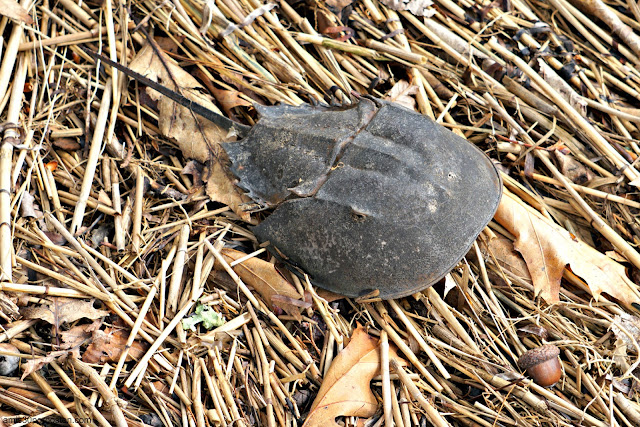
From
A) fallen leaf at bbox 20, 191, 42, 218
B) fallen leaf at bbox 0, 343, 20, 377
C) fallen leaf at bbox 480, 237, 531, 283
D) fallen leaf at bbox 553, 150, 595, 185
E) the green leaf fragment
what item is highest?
fallen leaf at bbox 553, 150, 595, 185

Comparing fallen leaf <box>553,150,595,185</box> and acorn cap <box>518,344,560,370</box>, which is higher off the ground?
fallen leaf <box>553,150,595,185</box>

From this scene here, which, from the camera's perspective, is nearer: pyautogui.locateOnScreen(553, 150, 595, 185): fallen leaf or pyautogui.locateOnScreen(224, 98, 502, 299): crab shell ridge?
pyautogui.locateOnScreen(224, 98, 502, 299): crab shell ridge

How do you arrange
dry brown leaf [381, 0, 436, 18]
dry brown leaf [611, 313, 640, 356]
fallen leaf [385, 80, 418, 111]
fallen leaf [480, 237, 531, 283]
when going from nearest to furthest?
1. dry brown leaf [611, 313, 640, 356]
2. fallen leaf [480, 237, 531, 283]
3. fallen leaf [385, 80, 418, 111]
4. dry brown leaf [381, 0, 436, 18]

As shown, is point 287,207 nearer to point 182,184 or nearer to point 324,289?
point 324,289

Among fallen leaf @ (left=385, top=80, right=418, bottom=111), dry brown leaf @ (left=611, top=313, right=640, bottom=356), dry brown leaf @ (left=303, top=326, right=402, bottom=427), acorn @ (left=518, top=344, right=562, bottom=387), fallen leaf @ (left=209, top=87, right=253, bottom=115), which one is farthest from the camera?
fallen leaf @ (left=385, top=80, right=418, bottom=111)

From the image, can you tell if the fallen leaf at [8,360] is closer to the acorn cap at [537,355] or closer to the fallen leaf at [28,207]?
the fallen leaf at [28,207]

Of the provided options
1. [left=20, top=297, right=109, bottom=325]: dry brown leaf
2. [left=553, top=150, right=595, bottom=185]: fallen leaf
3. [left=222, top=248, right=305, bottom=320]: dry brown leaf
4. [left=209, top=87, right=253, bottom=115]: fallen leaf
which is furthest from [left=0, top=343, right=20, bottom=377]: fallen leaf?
[left=553, top=150, right=595, bottom=185]: fallen leaf

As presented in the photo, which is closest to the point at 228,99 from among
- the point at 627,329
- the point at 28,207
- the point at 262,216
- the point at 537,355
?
the point at 262,216

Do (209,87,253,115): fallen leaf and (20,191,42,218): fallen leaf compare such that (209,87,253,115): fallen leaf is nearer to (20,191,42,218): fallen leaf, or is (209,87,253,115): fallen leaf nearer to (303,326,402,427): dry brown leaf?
(20,191,42,218): fallen leaf
